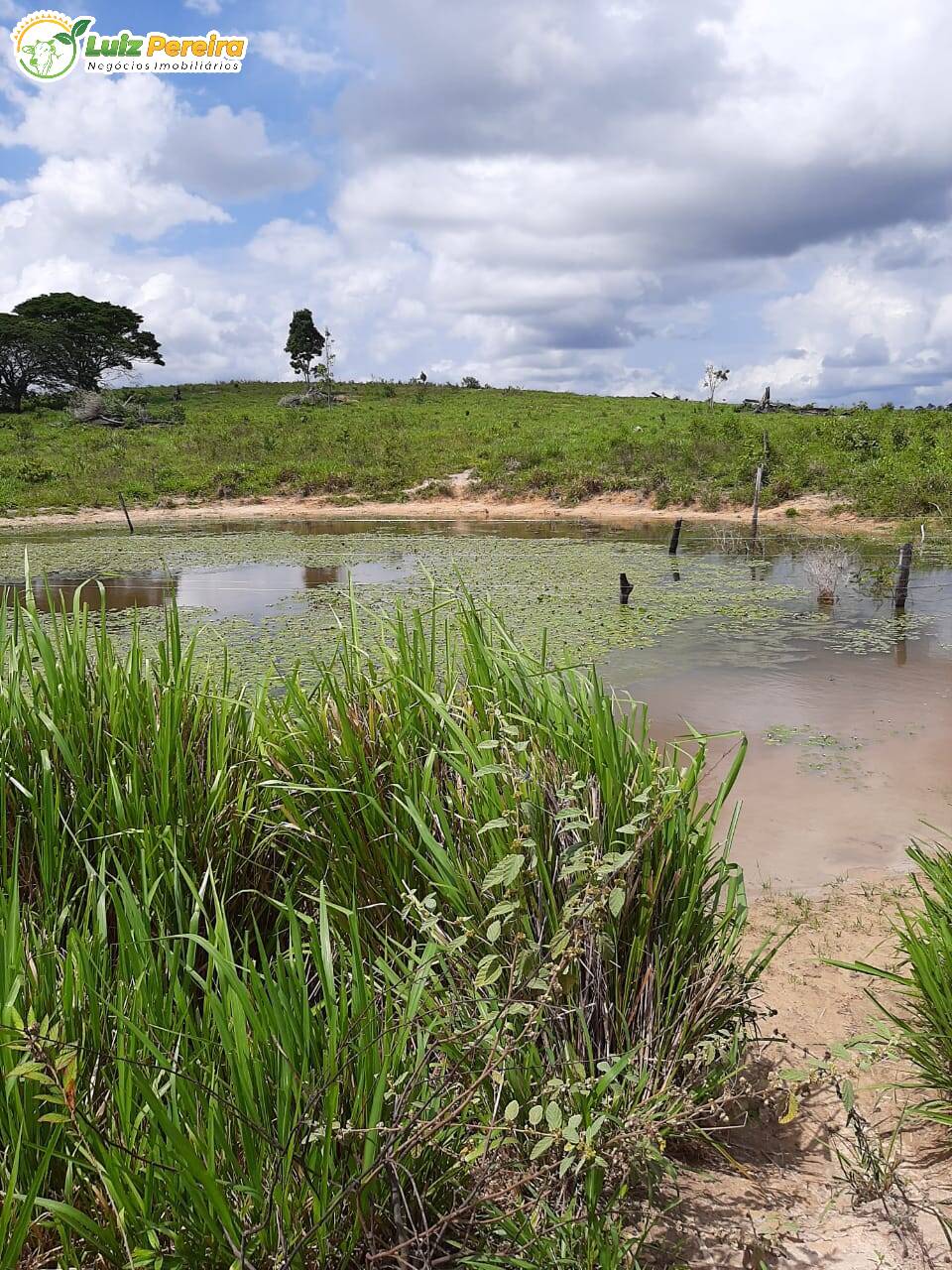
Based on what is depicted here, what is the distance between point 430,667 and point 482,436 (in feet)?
102

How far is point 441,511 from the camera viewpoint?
1093 inches

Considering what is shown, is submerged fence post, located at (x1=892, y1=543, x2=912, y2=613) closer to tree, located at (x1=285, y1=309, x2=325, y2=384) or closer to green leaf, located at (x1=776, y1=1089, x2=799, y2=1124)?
green leaf, located at (x1=776, y1=1089, x2=799, y2=1124)

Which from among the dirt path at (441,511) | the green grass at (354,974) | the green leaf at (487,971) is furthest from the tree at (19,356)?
the green leaf at (487,971)

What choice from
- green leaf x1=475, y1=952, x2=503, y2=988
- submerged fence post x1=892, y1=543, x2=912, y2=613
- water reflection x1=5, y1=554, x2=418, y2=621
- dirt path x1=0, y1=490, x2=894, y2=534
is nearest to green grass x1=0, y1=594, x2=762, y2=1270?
green leaf x1=475, y1=952, x2=503, y2=988

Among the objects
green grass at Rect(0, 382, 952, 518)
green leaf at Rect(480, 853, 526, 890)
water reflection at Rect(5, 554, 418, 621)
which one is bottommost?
water reflection at Rect(5, 554, 418, 621)

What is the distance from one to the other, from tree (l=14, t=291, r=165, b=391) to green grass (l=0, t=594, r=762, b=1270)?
48.8 meters

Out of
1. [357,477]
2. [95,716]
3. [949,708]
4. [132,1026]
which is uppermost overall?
[357,477]

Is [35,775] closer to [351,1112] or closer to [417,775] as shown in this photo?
[417,775]

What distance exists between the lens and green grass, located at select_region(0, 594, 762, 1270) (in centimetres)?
163

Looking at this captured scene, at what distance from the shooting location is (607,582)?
14906 mm

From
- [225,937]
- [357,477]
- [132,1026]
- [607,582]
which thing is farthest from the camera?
[357,477]

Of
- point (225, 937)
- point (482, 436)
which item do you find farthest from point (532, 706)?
point (482, 436)

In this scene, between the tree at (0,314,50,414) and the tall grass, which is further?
the tree at (0,314,50,414)

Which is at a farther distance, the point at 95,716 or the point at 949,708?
the point at 949,708
